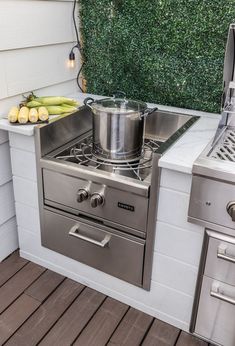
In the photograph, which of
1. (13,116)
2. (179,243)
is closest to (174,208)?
(179,243)

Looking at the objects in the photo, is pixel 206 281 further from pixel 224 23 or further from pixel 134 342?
pixel 224 23

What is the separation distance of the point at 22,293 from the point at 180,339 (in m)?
0.82

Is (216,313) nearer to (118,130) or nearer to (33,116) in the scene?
(118,130)

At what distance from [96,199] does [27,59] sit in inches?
33.8

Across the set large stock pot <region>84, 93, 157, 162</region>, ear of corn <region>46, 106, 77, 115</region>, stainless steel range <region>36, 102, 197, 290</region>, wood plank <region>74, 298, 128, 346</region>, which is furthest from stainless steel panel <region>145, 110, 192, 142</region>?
wood plank <region>74, 298, 128, 346</region>

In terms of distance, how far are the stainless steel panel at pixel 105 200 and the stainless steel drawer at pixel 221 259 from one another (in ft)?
0.98

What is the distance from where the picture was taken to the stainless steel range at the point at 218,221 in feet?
4.03

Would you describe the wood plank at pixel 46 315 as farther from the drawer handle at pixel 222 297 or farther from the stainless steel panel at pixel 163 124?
the stainless steel panel at pixel 163 124

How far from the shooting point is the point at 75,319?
5.47 ft

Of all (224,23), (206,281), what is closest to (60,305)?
(206,281)

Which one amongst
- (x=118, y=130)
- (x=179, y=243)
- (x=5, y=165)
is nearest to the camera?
(x=179, y=243)

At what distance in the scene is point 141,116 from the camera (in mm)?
1586

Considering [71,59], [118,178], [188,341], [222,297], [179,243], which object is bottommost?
[188,341]

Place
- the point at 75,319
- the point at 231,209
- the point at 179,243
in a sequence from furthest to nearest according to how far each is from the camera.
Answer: the point at 75,319 → the point at 179,243 → the point at 231,209
